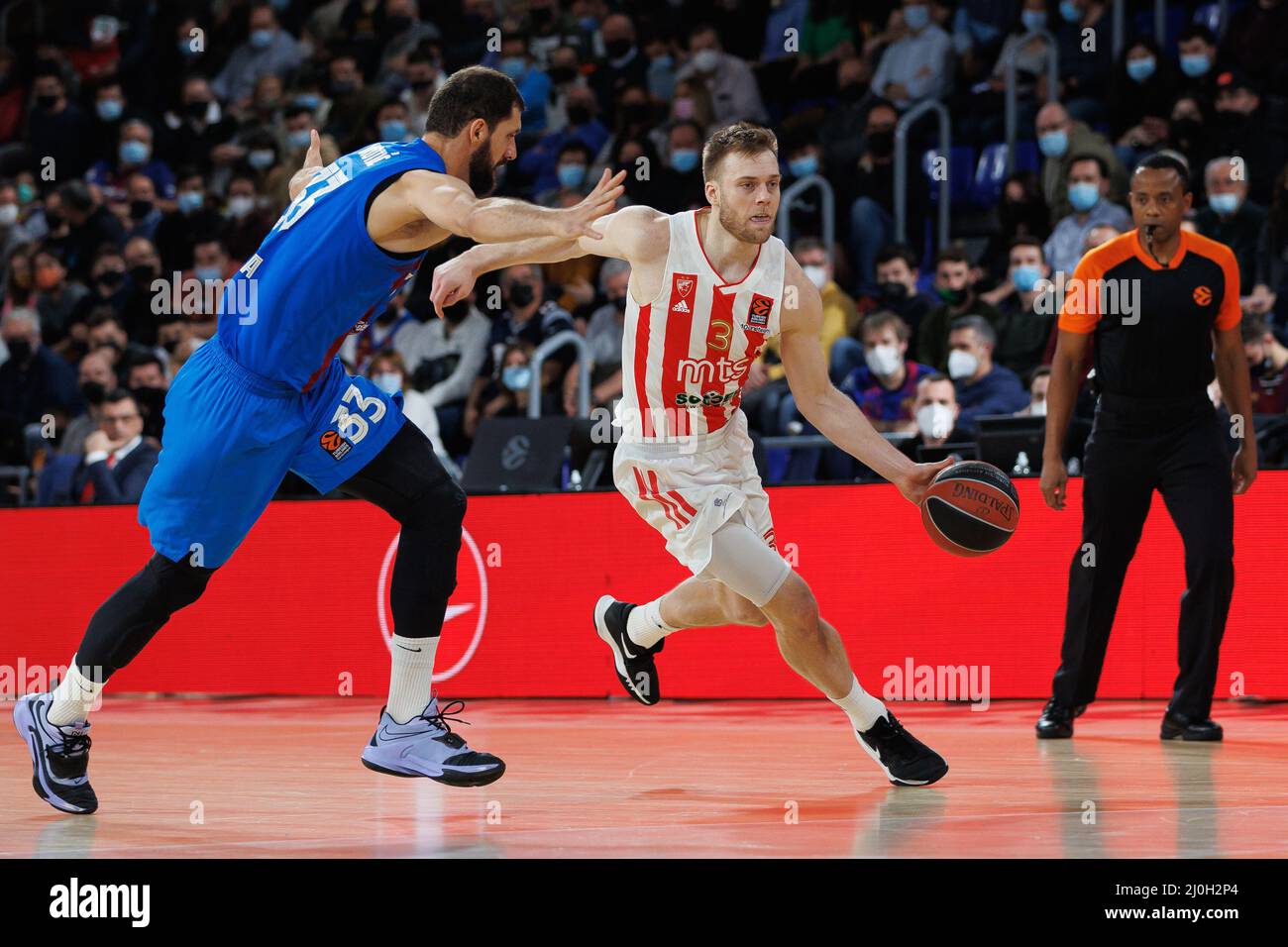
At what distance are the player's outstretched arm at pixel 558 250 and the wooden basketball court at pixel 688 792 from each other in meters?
1.58

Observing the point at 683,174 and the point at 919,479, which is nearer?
the point at 919,479

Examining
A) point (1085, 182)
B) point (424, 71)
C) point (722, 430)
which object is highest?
point (424, 71)

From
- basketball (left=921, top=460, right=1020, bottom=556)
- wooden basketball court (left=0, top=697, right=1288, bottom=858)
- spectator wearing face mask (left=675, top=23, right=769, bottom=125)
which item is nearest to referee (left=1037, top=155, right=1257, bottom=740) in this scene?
wooden basketball court (left=0, top=697, right=1288, bottom=858)

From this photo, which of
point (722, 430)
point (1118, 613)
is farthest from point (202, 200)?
point (722, 430)

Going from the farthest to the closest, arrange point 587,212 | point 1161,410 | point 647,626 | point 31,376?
point 31,376, point 1161,410, point 647,626, point 587,212

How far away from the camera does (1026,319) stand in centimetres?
1166

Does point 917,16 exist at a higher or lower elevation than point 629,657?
higher

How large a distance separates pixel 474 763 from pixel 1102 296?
3.70 m

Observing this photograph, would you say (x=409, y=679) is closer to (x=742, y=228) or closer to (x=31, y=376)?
(x=742, y=228)

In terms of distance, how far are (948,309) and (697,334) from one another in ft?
19.9

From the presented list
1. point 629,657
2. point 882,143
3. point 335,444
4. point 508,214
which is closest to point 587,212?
point 508,214

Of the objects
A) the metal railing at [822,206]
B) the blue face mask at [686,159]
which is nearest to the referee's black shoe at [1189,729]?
the metal railing at [822,206]
